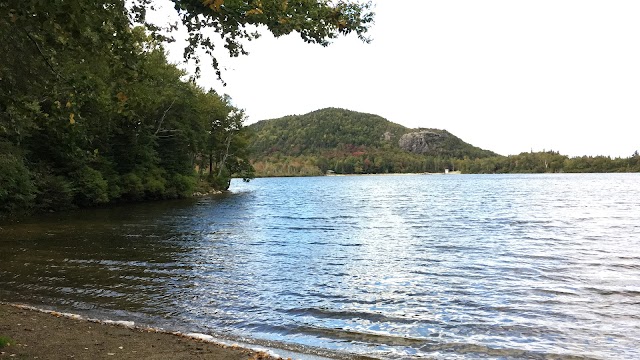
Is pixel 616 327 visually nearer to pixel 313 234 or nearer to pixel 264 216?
pixel 313 234

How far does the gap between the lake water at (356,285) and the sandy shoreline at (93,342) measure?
1.01 meters

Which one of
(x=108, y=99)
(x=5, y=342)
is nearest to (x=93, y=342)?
(x=5, y=342)

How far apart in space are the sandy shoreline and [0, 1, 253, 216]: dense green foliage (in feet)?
9.88

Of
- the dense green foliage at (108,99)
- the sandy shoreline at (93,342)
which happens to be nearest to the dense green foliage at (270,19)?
the dense green foliage at (108,99)

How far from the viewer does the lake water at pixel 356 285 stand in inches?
318

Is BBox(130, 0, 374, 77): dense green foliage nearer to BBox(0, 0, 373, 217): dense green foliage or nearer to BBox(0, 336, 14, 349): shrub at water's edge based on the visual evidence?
BBox(0, 0, 373, 217): dense green foliage

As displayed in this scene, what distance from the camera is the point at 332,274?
529 inches

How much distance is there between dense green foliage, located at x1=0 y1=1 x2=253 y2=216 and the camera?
6012 mm

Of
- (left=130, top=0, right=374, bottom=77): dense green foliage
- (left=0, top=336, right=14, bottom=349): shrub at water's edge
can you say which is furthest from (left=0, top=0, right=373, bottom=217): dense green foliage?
(left=0, top=336, right=14, bottom=349): shrub at water's edge

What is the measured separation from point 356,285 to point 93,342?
6.78 meters

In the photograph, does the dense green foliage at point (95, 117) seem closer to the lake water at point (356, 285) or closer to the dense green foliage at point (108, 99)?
the dense green foliage at point (108, 99)

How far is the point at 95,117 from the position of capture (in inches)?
1043

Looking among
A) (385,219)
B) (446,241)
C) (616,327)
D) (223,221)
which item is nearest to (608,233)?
(446,241)

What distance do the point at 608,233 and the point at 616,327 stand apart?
1682cm
